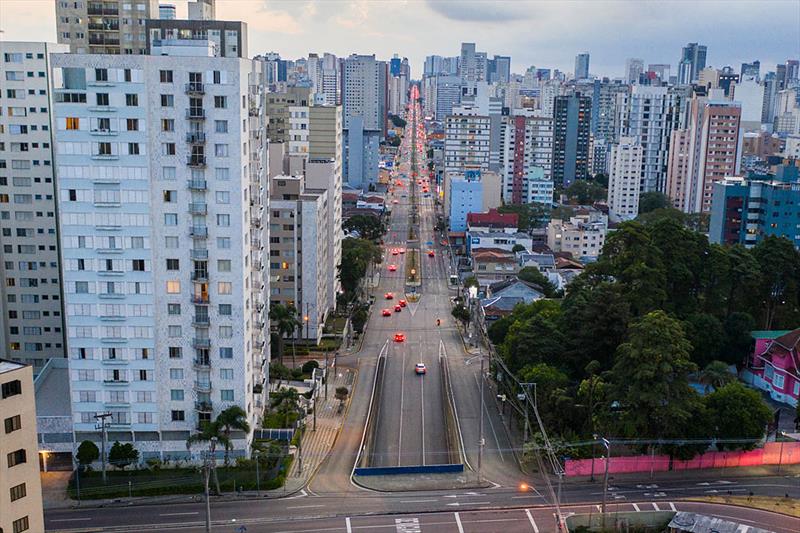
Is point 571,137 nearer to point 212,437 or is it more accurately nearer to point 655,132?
point 655,132

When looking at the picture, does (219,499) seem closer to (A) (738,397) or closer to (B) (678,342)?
(B) (678,342)

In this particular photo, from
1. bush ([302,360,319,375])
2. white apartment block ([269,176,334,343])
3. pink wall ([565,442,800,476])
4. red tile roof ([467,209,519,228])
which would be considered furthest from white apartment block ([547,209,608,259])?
pink wall ([565,442,800,476])

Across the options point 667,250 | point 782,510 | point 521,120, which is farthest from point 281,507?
point 521,120

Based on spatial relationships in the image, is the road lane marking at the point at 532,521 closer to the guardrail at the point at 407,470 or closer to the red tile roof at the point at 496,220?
the guardrail at the point at 407,470

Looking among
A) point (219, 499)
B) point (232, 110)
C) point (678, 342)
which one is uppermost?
point (232, 110)

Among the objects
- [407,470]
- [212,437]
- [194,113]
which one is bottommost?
[407,470]

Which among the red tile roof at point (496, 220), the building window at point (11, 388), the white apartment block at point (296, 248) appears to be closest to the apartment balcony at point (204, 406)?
the building window at point (11, 388)

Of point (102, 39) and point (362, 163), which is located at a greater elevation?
point (102, 39)

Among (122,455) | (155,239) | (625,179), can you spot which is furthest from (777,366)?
(625,179)

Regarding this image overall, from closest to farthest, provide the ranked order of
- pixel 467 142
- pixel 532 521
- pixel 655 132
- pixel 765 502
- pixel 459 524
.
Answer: pixel 459 524, pixel 532 521, pixel 765 502, pixel 655 132, pixel 467 142
